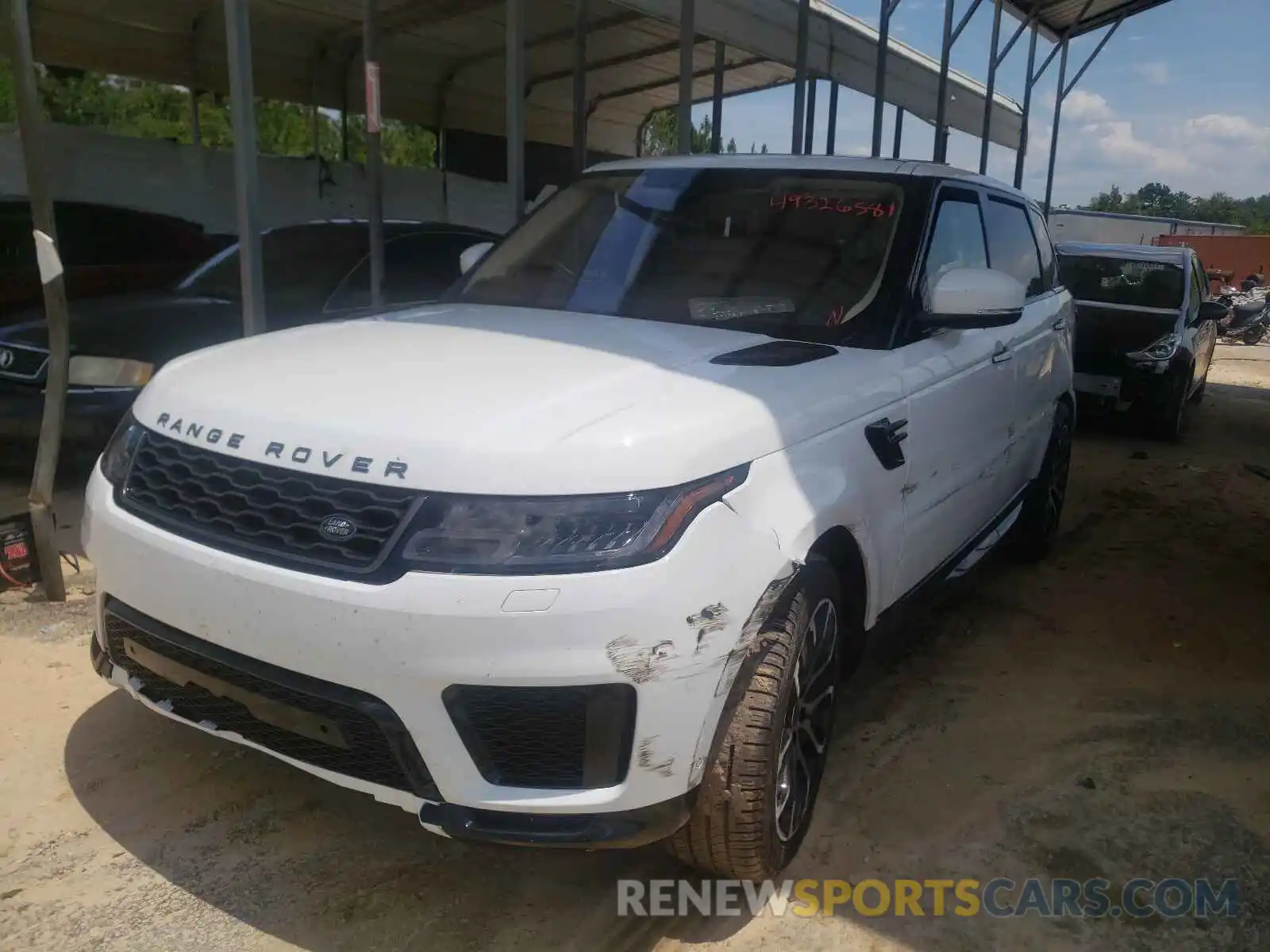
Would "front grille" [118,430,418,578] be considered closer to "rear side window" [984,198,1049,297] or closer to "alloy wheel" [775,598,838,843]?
"alloy wheel" [775,598,838,843]

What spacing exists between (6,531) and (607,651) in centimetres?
317

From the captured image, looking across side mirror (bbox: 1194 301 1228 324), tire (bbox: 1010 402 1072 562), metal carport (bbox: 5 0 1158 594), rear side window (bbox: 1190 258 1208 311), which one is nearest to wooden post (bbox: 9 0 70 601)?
metal carport (bbox: 5 0 1158 594)

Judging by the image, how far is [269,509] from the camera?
2.14 metres

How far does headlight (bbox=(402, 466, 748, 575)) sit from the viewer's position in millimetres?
1982

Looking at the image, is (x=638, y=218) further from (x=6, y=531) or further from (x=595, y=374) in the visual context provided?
(x=6, y=531)

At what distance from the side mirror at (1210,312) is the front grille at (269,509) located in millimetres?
9996

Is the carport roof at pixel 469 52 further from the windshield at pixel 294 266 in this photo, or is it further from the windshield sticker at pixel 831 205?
the windshield sticker at pixel 831 205

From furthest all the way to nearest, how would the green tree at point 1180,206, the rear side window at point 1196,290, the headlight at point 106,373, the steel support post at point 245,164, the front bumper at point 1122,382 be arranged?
the green tree at point 1180,206
the rear side window at point 1196,290
the front bumper at point 1122,382
the headlight at point 106,373
the steel support post at point 245,164

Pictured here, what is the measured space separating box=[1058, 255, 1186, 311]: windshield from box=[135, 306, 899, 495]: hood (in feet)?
26.6

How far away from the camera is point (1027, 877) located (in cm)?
270

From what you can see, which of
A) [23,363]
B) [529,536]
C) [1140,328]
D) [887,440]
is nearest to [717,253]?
[887,440]

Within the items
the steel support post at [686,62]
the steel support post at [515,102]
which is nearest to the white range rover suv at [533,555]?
the steel support post at [515,102]

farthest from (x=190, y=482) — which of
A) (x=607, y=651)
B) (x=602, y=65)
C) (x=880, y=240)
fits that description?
(x=602, y=65)

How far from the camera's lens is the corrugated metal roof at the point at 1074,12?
1279 cm
